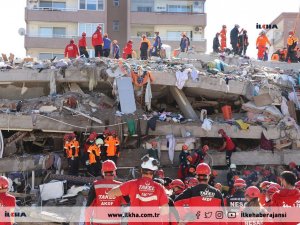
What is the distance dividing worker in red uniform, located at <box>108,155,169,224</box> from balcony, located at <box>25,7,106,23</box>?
41.5 metres

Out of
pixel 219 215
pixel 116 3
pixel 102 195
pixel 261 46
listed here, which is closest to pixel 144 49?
pixel 261 46

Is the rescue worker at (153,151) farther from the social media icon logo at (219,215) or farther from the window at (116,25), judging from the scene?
the window at (116,25)

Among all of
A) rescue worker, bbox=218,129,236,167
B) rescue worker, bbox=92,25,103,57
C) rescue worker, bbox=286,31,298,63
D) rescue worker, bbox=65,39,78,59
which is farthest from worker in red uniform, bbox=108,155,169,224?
rescue worker, bbox=286,31,298,63

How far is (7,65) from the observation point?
22312 millimetres

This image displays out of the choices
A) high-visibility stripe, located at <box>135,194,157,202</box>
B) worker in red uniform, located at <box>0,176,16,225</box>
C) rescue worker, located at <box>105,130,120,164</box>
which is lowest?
rescue worker, located at <box>105,130,120,164</box>

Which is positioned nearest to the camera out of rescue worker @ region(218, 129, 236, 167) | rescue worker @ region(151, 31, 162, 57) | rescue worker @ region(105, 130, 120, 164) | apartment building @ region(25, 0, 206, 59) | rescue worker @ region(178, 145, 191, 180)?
rescue worker @ region(105, 130, 120, 164)

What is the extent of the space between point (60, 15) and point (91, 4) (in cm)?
298

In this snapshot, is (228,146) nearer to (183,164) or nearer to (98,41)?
(183,164)

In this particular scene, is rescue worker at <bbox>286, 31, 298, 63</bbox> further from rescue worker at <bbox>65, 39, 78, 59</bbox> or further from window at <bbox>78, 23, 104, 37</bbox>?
window at <bbox>78, 23, 104, 37</bbox>

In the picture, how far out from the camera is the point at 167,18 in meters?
49.3

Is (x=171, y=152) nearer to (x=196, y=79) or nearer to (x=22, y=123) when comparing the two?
(x=196, y=79)

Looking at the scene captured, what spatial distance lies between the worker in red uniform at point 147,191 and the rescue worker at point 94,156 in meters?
10.7

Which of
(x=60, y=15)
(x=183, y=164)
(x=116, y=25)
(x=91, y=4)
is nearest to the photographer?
(x=183, y=164)

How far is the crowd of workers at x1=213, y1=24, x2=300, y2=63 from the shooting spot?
27.3 m
